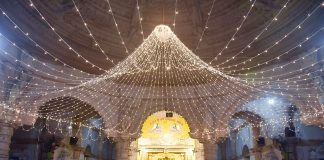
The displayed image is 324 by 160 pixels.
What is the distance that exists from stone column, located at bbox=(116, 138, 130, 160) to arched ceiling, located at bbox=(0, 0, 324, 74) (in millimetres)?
3250

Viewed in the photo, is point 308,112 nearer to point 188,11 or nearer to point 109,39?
point 188,11

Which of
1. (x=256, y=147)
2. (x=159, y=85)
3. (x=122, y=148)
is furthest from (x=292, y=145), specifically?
(x=122, y=148)

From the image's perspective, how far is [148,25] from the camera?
13.0m

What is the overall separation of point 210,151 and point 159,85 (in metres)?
3.75

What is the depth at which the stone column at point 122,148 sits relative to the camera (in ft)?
45.8

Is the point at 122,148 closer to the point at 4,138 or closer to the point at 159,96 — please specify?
the point at 159,96

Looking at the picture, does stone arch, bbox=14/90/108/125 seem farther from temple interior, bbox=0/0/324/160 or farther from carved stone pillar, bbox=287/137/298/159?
carved stone pillar, bbox=287/137/298/159

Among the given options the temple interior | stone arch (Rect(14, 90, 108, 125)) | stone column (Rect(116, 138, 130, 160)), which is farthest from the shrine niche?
stone arch (Rect(14, 90, 108, 125))

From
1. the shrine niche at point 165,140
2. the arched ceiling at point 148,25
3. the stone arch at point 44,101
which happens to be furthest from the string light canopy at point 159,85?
the shrine niche at point 165,140

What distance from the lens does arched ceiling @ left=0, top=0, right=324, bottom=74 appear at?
10914 millimetres

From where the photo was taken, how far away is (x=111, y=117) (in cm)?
1427

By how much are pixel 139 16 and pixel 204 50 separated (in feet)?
10.2

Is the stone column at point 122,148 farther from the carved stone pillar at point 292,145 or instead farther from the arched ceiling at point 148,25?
the carved stone pillar at point 292,145

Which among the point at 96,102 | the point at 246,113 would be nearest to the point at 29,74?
the point at 96,102
